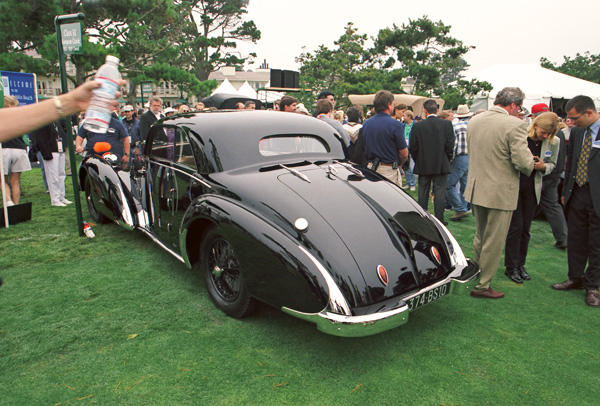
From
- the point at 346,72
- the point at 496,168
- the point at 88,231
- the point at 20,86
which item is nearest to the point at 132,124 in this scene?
the point at 20,86

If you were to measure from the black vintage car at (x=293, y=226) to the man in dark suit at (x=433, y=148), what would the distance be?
2.36 metres

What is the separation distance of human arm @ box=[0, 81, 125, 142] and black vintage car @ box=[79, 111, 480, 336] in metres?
1.61

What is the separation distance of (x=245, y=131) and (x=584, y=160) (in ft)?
10.7

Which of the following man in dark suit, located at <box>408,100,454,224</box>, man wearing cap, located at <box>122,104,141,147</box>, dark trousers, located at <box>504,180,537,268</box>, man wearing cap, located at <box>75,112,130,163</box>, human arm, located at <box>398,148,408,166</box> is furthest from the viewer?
man wearing cap, located at <box>122,104,141,147</box>

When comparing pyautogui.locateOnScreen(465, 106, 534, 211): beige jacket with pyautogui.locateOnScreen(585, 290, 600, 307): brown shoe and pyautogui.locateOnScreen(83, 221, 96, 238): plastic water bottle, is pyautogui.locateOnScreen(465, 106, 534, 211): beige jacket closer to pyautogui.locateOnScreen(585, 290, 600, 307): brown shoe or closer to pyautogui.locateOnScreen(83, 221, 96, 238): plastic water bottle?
pyautogui.locateOnScreen(585, 290, 600, 307): brown shoe

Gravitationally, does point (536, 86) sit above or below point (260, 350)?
above

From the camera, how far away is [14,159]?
21.8 feet

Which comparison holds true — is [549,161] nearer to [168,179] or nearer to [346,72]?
[168,179]

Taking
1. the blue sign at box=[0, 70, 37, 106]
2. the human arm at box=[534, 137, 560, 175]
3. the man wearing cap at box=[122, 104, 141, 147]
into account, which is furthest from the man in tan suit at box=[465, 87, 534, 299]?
the blue sign at box=[0, 70, 37, 106]

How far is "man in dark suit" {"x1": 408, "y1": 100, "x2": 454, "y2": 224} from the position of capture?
5.99 meters

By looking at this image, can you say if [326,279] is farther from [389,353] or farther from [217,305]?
[217,305]

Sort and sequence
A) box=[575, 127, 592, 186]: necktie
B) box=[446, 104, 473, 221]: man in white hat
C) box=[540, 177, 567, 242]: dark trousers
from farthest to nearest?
box=[446, 104, 473, 221]: man in white hat < box=[540, 177, 567, 242]: dark trousers < box=[575, 127, 592, 186]: necktie

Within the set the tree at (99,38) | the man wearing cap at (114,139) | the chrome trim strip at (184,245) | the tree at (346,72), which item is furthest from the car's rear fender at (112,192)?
the tree at (346,72)

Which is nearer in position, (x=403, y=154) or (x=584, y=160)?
(x=584, y=160)
